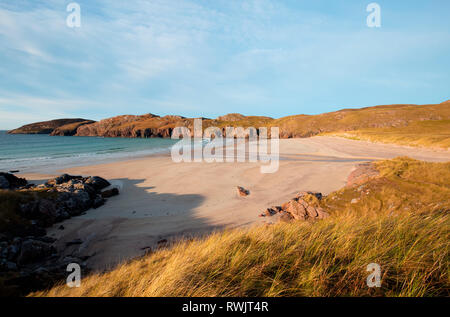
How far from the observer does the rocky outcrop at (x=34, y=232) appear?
3713 millimetres

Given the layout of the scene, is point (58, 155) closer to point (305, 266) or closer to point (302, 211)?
point (302, 211)

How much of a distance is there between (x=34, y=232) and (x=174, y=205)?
4.87 meters

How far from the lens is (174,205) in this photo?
9.53 meters

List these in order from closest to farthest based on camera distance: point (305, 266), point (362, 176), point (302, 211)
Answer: point (305, 266) → point (302, 211) → point (362, 176)

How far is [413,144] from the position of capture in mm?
30688

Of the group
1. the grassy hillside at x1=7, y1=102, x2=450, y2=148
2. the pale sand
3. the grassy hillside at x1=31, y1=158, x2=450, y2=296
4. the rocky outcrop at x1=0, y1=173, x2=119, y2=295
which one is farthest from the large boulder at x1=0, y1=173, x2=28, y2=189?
the grassy hillside at x1=7, y1=102, x2=450, y2=148

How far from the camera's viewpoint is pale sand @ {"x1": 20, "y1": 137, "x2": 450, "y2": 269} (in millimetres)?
6226

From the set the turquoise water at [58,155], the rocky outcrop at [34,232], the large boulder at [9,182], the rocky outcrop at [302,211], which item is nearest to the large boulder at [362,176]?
the rocky outcrop at [302,211]

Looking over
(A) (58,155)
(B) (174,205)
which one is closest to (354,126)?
(B) (174,205)

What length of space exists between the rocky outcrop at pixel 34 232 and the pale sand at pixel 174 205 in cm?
43

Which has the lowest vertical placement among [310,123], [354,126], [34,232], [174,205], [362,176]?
[174,205]

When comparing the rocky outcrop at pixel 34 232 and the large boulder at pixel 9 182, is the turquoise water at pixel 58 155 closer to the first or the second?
the large boulder at pixel 9 182

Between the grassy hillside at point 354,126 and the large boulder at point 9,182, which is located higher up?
the grassy hillside at point 354,126
